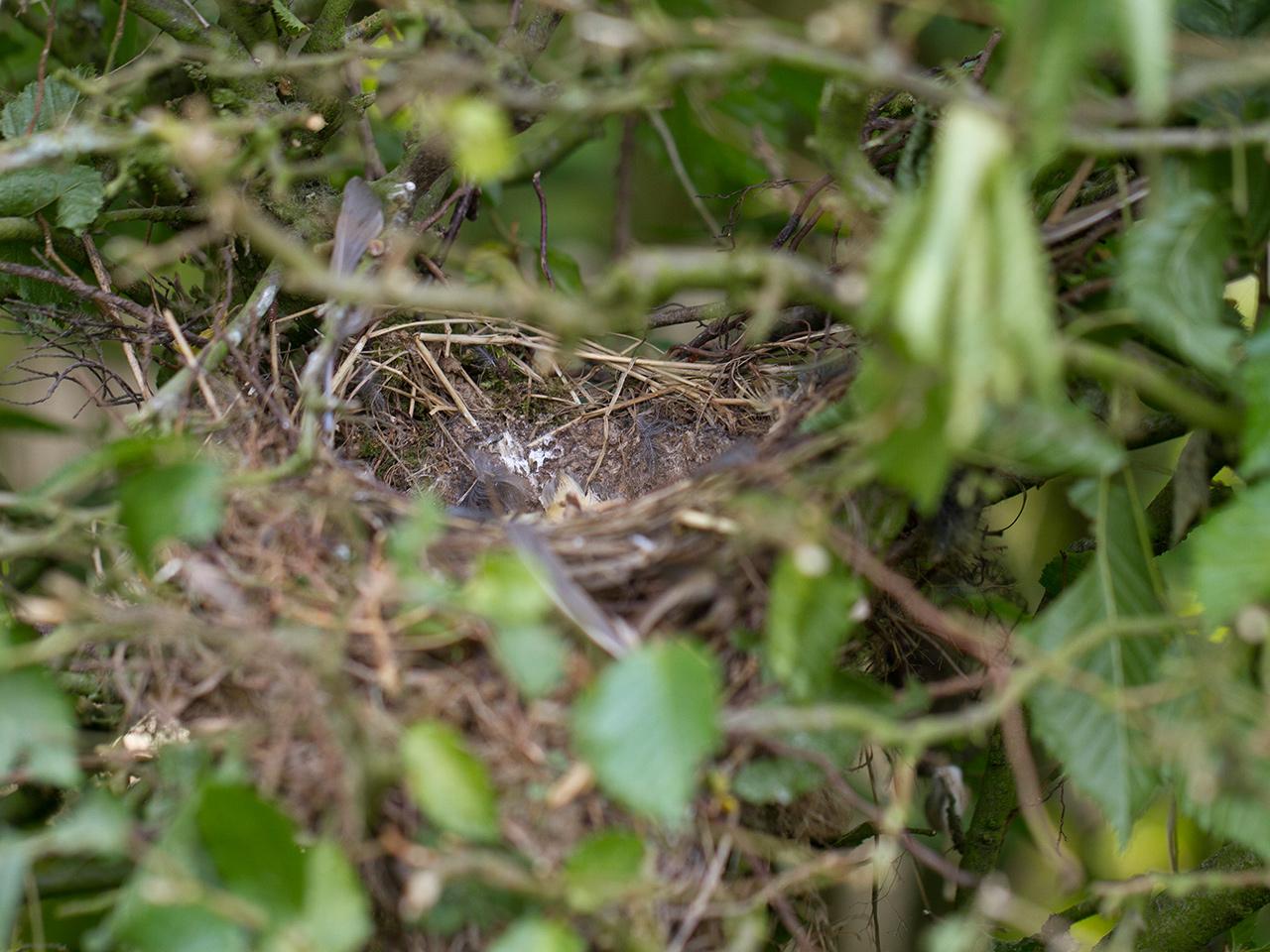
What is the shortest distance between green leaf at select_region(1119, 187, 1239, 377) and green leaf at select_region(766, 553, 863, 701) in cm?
31

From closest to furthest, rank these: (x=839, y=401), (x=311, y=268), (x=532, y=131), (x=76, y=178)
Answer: (x=311, y=268)
(x=839, y=401)
(x=76, y=178)
(x=532, y=131)

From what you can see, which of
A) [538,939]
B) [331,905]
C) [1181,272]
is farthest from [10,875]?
[1181,272]

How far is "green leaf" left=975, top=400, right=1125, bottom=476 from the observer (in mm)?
780

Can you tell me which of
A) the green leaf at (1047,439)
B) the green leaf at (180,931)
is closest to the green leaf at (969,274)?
the green leaf at (1047,439)

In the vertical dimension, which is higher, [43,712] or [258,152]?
[258,152]

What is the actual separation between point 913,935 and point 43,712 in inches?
77.6

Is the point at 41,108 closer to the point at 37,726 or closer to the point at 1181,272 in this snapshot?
the point at 37,726

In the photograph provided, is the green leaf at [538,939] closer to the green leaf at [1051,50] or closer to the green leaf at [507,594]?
the green leaf at [507,594]

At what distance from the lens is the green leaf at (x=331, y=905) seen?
2.31ft

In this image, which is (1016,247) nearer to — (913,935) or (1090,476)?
(1090,476)

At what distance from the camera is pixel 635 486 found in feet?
5.56

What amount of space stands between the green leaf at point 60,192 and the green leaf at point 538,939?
985 mm

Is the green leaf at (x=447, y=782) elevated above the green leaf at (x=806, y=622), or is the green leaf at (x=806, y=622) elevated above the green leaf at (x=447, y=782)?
the green leaf at (x=806, y=622)

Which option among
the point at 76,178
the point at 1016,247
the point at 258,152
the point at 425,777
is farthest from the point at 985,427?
the point at 76,178
